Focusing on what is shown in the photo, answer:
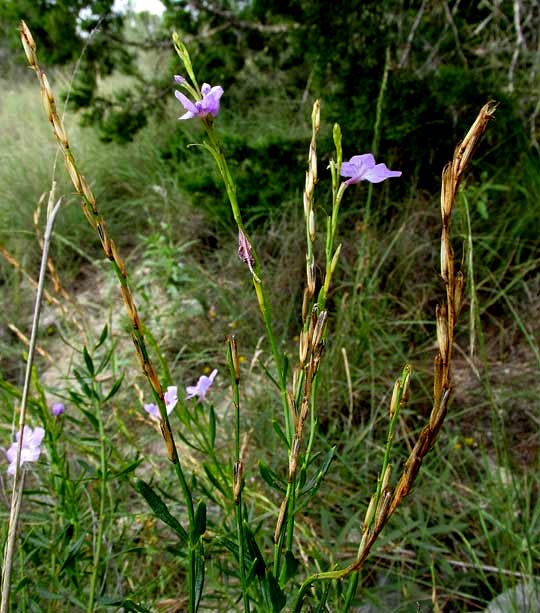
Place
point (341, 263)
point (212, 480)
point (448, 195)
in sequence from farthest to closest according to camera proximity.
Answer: point (341, 263) < point (212, 480) < point (448, 195)

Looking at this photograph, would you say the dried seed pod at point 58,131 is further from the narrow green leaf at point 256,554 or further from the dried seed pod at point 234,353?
the narrow green leaf at point 256,554

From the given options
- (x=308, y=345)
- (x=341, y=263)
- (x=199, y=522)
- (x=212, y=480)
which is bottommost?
(x=341, y=263)

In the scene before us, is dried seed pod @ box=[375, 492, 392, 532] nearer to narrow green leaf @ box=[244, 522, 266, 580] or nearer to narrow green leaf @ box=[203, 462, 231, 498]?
narrow green leaf @ box=[244, 522, 266, 580]

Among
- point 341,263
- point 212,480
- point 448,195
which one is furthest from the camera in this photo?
point 341,263

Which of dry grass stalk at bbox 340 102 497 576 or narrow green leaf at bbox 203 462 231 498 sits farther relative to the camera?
narrow green leaf at bbox 203 462 231 498

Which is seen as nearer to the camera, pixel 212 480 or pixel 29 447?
pixel 212 480

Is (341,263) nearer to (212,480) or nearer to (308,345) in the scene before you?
(212,480)

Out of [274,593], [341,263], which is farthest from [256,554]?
[341,263]

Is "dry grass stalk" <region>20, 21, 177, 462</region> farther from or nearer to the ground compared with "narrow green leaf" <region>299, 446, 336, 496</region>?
farther from the ground

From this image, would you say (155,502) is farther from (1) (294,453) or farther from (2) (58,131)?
(2) (58,131)

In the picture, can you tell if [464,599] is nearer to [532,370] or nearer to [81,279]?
[532,370]

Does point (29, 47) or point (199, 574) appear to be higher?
point (29, 47)

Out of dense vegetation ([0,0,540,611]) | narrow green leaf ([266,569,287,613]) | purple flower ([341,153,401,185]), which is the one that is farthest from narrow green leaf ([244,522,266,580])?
dense vegetation ([0,0,540,611])

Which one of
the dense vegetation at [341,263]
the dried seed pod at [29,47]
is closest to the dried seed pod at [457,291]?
the dried seed pod at [29,47]
